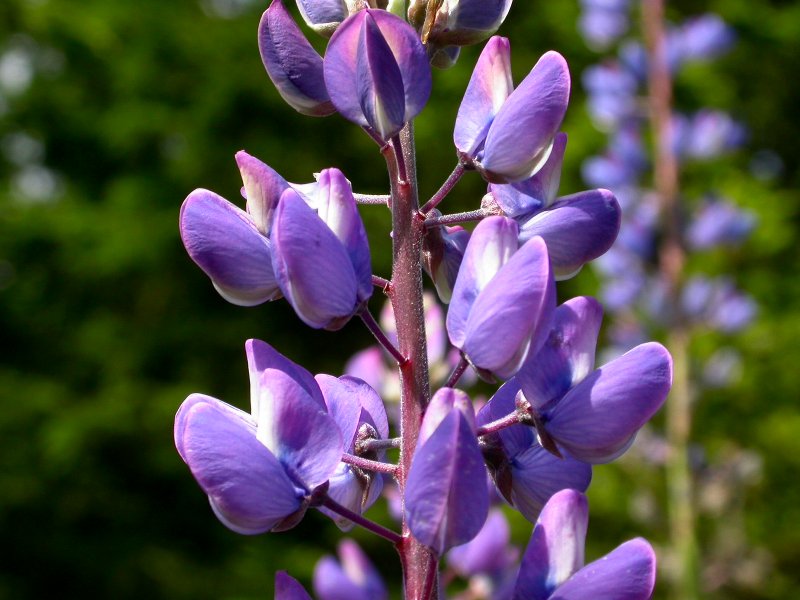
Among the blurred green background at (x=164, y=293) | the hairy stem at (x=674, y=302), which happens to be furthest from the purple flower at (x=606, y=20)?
the blurred green background at (x=164, y=293)

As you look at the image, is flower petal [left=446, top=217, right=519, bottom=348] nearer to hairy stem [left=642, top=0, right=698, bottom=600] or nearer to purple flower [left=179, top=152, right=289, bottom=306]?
purple flower [left=179, top=152, right=289, bottom=306]

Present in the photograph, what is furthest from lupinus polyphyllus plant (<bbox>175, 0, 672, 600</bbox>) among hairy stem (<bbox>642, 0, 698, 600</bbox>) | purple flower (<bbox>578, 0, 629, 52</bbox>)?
purple flower (<bbox>578, 0, 629, 52</bbox>)

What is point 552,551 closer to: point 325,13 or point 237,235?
point 237,235

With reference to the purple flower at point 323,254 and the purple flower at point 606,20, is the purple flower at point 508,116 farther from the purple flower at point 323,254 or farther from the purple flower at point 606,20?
the purple flower at point 606,20

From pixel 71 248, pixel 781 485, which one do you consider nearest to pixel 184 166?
pixel 71 248

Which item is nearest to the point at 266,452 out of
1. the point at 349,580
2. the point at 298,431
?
the point at 298,431

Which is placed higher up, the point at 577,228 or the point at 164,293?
the point at 577,228

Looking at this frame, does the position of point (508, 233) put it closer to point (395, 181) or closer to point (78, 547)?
point (395, 181)
